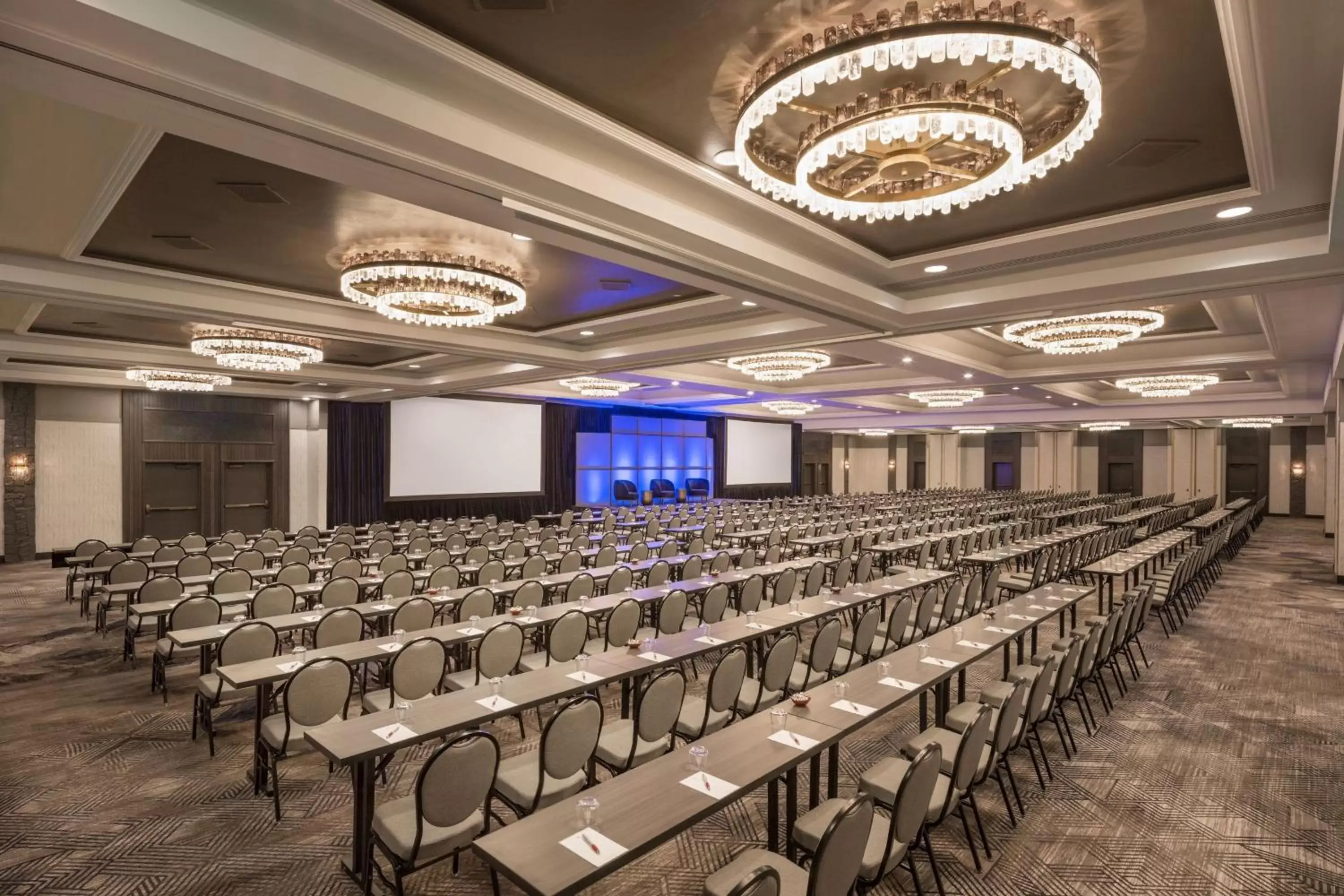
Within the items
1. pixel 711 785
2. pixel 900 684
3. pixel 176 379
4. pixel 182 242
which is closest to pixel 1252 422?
pixel 900 684

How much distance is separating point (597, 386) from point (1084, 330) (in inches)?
437

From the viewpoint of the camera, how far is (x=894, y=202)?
13.5 ft

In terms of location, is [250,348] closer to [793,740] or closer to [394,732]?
[394,732]

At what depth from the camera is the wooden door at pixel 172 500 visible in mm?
17281

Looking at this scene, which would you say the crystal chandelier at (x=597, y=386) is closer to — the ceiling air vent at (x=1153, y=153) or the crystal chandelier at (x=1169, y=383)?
the crystal chandelier at (x=1169, y=383)

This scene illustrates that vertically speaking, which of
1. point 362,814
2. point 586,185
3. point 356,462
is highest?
point 586,185

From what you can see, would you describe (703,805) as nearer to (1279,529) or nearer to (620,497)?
(620,497)

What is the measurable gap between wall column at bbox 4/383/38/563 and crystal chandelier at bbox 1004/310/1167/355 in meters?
20.2

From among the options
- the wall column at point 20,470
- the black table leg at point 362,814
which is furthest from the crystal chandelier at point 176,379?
the black table leg at point 362,814

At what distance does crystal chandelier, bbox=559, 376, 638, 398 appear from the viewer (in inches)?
660

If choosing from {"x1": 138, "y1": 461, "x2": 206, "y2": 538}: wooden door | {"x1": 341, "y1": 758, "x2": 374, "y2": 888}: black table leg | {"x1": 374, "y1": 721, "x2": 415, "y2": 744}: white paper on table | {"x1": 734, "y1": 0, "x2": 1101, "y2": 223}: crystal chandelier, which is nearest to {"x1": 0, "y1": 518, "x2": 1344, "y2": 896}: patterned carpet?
{"x1": 341, "y1": 758, "x2": 374, "y2": 888}: black table leg

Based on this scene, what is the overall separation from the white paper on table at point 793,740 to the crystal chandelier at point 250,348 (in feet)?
31.9

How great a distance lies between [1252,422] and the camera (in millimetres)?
27203

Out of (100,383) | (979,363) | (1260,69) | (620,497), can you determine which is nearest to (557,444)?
(620,497)
